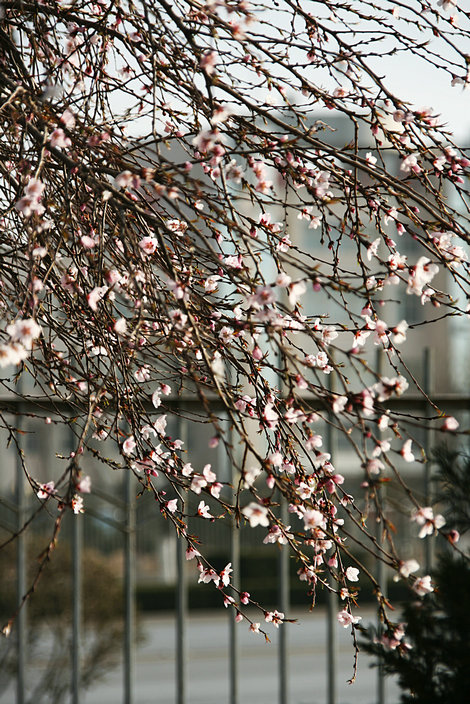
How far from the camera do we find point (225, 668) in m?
12.3

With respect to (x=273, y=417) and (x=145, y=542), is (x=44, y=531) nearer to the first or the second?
(x=145, y=542)

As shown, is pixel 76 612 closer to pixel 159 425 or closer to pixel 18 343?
pixel 159 425

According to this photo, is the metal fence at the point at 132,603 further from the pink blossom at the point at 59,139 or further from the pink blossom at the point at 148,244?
the pink blossom at the point at 59,139

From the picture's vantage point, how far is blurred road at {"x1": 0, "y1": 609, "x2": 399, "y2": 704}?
9.77 metres

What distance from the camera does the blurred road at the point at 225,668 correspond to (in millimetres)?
9773

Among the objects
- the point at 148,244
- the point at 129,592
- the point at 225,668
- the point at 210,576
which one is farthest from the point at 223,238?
the point at 225,668

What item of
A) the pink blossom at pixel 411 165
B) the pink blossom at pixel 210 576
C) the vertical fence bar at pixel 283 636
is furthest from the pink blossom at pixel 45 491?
the vertical fence bar at pixel 283 636

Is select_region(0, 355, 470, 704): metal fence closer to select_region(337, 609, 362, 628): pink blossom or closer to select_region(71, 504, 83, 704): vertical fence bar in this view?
select_region(71, 504, 83, 704): vertical fence bar

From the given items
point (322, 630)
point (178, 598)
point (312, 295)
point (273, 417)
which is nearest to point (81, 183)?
point (273, 417)

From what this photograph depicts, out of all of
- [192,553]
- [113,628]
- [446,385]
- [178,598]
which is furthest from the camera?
[446,385]

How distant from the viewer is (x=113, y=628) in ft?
21.2

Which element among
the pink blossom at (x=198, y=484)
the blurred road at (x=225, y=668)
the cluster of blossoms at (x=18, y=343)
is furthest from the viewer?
the blurred road at (x=225, y=668)

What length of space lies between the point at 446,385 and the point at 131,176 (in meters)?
21.2

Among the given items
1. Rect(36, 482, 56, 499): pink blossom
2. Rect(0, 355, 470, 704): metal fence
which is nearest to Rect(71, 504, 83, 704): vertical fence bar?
Rect(0, 355, 470, 704): metal fence
